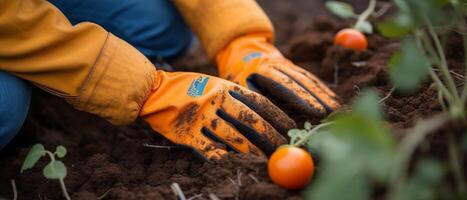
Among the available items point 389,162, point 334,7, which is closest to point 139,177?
point 389,162

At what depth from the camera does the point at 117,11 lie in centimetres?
177

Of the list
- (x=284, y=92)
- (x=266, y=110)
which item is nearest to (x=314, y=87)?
(x=284, y=92)

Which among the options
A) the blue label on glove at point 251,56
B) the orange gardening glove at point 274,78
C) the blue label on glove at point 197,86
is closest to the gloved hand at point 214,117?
the blue label on glove at point 197,86

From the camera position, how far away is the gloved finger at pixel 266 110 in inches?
54.9

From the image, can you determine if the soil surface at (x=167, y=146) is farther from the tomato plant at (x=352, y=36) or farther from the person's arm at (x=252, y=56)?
the person's arm at (x=252, y=56)

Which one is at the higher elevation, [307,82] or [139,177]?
[307,82]

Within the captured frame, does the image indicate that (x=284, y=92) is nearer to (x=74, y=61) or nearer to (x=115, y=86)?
(x=115, y=86)

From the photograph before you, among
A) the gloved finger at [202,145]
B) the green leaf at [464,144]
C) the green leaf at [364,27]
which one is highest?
the green leaf at [364,27]

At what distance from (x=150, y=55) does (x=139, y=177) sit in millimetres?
636

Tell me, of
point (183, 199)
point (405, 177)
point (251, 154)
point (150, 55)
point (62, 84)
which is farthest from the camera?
point (150, 55)

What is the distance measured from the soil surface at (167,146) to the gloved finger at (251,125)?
103 mm

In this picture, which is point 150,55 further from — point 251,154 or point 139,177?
point 251,154

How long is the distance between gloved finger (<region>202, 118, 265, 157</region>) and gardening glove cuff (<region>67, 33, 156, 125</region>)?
0.21 m

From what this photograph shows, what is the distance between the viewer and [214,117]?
137cm
